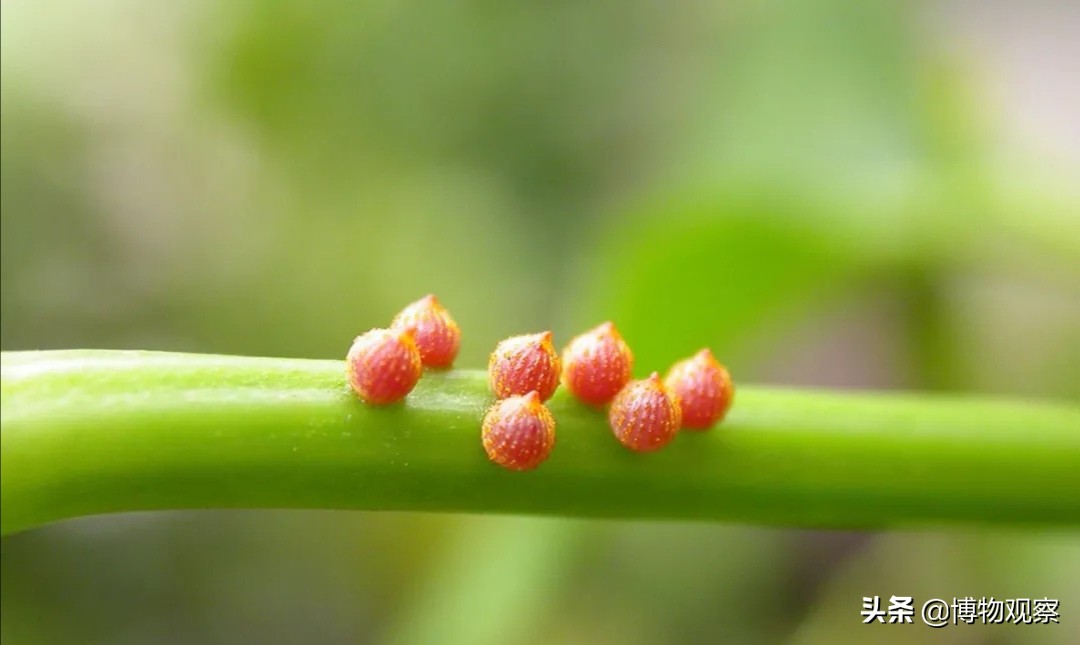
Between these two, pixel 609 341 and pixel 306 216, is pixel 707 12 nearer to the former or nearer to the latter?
pixel 306 216

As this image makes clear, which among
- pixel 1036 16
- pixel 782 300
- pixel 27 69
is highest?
pixel 1036 16

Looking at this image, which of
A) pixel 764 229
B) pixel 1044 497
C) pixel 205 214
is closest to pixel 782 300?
pixel 764 229

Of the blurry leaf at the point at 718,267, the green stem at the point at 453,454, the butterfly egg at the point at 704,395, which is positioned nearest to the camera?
the green stem at the point at 453,454

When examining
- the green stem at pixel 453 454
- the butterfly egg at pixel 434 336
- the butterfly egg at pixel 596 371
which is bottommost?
the green stem at pixel 453 454

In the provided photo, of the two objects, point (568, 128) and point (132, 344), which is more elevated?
point (568, 128)

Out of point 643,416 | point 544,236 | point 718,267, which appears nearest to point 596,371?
point 643,416

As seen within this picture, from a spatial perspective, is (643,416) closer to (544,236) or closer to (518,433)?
(518,433)

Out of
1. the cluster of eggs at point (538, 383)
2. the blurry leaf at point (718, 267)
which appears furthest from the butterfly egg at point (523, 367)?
the blurry leaf at point (718, 267)

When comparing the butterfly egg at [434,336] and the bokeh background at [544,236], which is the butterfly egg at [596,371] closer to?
the butterfly egg at [434,336]
